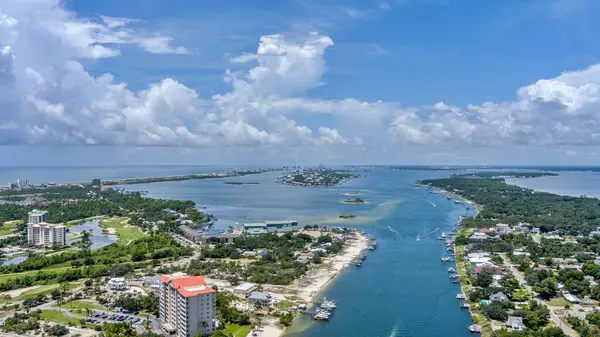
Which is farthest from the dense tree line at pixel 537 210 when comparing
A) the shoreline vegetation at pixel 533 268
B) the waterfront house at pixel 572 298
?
the waterfront house at pixel 572 298

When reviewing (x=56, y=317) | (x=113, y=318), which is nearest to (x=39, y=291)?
(x=56, y=317)

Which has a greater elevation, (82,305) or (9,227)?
(9,227)

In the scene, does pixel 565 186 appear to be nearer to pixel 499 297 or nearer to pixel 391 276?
pixel 391 276

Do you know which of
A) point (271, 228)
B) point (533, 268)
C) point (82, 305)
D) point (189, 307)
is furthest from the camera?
point (271, 228)

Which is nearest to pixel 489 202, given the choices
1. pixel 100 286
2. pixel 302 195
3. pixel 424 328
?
pixel 302 195

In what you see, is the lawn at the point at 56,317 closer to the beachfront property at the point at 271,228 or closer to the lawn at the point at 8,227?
the beachfront property at the point at 271,228

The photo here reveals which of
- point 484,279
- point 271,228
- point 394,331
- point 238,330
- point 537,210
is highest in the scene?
point 537,210
